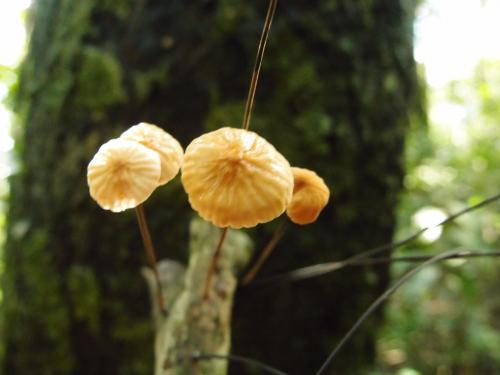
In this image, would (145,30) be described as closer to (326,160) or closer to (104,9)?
(104,9)

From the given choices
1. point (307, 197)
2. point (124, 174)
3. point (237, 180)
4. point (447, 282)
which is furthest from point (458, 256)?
point (447, 282)

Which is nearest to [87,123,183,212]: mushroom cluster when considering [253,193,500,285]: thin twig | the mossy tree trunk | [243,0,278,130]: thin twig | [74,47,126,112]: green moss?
[243,0,278,130]: thin twig

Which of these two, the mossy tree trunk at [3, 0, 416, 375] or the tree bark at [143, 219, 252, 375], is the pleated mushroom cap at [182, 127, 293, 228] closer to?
the tree bark at [143, 219, 252, 375]

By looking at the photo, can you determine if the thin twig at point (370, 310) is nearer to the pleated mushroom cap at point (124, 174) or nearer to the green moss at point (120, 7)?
the pleated mushroom cap at point (124, 174)

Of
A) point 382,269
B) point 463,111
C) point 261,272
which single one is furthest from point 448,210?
point 463,111

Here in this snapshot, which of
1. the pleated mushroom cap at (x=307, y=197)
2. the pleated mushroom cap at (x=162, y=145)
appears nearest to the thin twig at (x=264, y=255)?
the pleated mushroom cap at (x=307, y=197)

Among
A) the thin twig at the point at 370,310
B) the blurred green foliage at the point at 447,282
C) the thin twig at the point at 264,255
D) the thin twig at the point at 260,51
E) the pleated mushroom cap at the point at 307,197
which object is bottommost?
the thin twig at the point at 370,310
